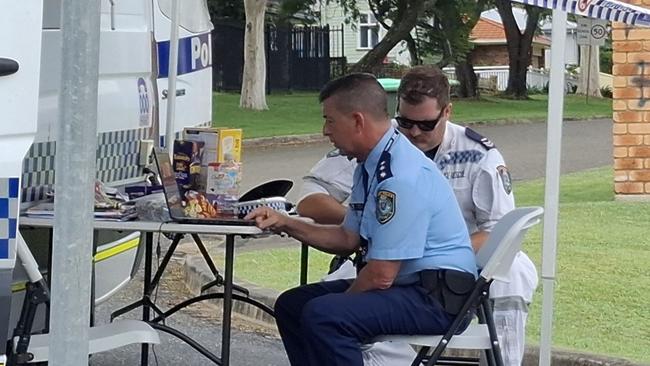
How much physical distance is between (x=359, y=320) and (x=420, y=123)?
0.96 meters

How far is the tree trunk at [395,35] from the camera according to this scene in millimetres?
31281

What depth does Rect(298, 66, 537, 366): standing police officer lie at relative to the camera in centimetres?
473

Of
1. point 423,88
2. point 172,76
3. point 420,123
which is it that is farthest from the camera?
point 172,76

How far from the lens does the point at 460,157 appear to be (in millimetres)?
4867

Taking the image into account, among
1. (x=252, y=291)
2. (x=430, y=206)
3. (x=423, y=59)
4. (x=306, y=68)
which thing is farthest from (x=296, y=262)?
(x=423, y=59)

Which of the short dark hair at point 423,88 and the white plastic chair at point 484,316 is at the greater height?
the short dark hair at point 423,88

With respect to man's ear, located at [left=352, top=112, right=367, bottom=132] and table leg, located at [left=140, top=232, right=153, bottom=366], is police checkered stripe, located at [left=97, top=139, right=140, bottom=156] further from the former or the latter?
man's ear, located at [left=352, top=112, right=367, bottom=132]

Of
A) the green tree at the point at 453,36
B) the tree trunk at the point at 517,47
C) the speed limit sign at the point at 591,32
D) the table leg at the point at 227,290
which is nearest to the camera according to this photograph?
the table leg at the point at 227,290

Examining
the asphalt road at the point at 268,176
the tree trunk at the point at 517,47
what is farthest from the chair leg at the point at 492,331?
the tree trunk at the point at 517,47

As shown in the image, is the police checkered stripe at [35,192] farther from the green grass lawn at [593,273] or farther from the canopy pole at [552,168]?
the green grass lawn at [593,273]

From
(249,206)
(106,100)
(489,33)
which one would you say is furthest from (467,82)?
(249,206)

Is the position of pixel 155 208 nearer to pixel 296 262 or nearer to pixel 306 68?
pixel 296 262

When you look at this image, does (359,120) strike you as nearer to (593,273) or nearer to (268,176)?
(593,273)

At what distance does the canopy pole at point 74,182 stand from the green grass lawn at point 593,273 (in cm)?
393
